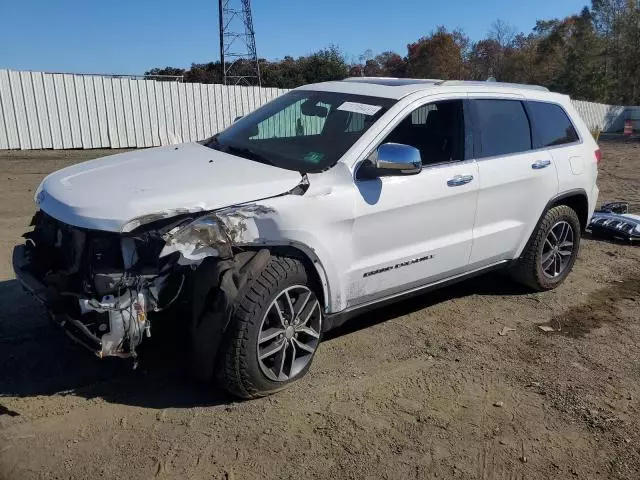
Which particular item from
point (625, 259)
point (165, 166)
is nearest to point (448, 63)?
point (625, 259)

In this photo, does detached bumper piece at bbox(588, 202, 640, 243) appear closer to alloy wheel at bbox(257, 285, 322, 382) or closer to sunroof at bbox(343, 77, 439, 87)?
sunroof at bbox(343, 77, 439, 87)

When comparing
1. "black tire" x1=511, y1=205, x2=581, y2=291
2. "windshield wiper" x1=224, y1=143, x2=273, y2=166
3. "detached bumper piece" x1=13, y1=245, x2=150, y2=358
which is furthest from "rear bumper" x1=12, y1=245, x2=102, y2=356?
"black tire" x1=511, y1=205, x2=581, y2=291

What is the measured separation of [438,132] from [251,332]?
7.66 feet

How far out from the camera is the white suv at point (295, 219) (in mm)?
3252

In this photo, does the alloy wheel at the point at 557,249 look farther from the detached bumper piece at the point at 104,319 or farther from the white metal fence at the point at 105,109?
the white metal fence at the point at 105,109

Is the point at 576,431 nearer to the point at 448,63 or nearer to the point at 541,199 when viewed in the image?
the point at 541,199

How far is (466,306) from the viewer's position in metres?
5.38

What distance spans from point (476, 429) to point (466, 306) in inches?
79.8

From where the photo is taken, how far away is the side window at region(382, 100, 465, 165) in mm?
4465

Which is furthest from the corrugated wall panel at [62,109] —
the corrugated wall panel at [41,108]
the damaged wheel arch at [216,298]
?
the damaged wheel arch at [216,298]

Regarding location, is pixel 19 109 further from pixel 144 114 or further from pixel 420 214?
pixel 420 214

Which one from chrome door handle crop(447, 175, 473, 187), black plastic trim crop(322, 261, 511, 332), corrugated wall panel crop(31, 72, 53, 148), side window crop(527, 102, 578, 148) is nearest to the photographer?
black plastic trim crop(322, 261, 511, 332)

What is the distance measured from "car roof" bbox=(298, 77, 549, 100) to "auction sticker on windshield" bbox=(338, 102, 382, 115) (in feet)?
0.50

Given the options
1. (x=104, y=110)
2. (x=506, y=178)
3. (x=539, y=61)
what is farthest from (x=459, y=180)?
(x=539, y=61)
